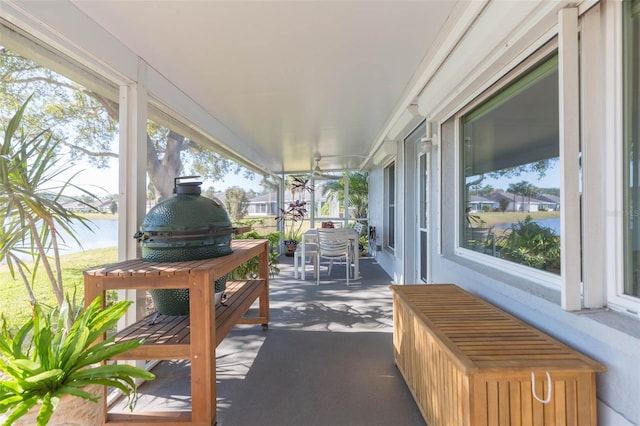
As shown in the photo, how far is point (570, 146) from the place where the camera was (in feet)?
4.11

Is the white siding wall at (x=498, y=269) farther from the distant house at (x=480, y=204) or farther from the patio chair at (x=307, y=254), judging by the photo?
the patio chair at (x=307, y=254)

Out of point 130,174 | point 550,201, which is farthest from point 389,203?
point 130,174

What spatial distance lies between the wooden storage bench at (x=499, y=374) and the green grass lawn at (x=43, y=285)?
81.6 inches

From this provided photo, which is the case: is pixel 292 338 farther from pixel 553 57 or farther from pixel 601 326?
pixel 553 57

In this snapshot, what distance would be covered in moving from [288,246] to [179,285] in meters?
7.04

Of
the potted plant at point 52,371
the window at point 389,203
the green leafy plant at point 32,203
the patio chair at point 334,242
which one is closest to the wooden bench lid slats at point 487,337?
the potted plant at point 52,371

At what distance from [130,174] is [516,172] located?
268 centimetres

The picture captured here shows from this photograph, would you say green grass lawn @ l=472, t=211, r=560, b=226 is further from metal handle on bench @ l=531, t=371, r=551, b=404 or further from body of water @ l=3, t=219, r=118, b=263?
body of water @ l=3, t=219, r=118, b=263

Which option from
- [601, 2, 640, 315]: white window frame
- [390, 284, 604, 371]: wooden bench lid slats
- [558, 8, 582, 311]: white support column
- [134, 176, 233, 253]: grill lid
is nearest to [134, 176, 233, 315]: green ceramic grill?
[134, 176, 233, 253]: grill lid

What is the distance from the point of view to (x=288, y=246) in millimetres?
8594

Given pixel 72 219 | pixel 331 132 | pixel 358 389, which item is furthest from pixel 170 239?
pixel 331 132

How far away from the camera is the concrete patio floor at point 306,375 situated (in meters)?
1.82

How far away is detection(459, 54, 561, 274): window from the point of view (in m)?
1.56

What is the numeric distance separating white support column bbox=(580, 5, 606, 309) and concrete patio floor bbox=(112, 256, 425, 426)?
3.90ft
